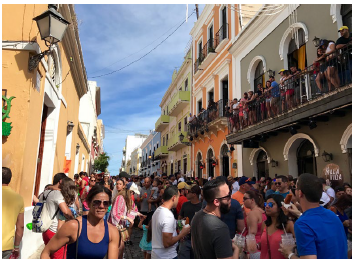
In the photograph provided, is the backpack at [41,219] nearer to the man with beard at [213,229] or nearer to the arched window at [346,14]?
the man with beard at [213,229]

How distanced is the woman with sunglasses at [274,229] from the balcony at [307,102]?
4.49 m

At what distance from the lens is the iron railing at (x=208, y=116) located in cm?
1415

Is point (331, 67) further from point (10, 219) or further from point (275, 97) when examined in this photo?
point (10, 219)

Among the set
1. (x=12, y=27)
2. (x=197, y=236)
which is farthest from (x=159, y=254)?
(x=12, y=27)

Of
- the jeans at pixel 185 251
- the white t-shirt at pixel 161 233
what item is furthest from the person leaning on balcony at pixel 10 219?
the jeans at pixel 185 251

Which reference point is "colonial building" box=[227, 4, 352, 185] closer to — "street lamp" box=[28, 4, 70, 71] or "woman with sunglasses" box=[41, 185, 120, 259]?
"woman with sunglasses" box=[41, 185, 120, 259]

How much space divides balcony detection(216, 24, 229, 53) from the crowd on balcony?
15.9ft

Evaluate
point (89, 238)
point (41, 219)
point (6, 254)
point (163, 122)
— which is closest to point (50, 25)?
point (41, 219)

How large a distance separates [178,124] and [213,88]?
24.8 ft

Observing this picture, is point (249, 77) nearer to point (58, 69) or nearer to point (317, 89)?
point (317, 89)

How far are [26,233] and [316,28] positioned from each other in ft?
32.4

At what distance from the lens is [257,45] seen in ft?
39.2

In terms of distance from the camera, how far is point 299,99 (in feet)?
26.0

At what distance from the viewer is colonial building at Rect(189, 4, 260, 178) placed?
14.0 m
